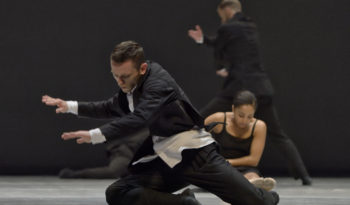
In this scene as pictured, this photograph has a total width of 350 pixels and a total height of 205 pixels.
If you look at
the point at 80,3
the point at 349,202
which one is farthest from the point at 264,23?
the point at 349,202

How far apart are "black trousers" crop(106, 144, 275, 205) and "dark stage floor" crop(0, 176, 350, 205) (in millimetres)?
1090

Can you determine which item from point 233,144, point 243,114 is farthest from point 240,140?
point 243,114

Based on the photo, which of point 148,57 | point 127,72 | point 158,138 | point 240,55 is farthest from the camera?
point 148,57

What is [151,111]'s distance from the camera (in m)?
4.34

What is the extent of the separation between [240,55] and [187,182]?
266 cm

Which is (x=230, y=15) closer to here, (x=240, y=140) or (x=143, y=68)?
(x=240, y=140)

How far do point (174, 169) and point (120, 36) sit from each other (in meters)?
3.90

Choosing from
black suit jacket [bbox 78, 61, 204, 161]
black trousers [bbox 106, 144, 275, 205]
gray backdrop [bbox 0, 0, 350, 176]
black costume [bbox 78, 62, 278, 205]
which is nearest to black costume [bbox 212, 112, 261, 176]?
black costume [bbox 78, 62, 278, 205]

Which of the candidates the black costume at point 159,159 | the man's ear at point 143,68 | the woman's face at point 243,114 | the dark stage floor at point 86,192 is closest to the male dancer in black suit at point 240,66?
the dark stage floor at point 86,192

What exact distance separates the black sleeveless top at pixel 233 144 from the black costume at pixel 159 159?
53.1 inches

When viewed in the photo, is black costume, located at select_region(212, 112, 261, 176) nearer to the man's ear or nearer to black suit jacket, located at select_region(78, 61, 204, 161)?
black suit jacket, located at select_region(78, 61, 204, 161)

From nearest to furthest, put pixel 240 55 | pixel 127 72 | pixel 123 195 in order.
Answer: pixel 127 72 → pixel 123 195 → pixel 240 55

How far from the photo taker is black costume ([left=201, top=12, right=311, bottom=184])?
713cm

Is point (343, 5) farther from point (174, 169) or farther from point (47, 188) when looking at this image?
point (174, 169)
